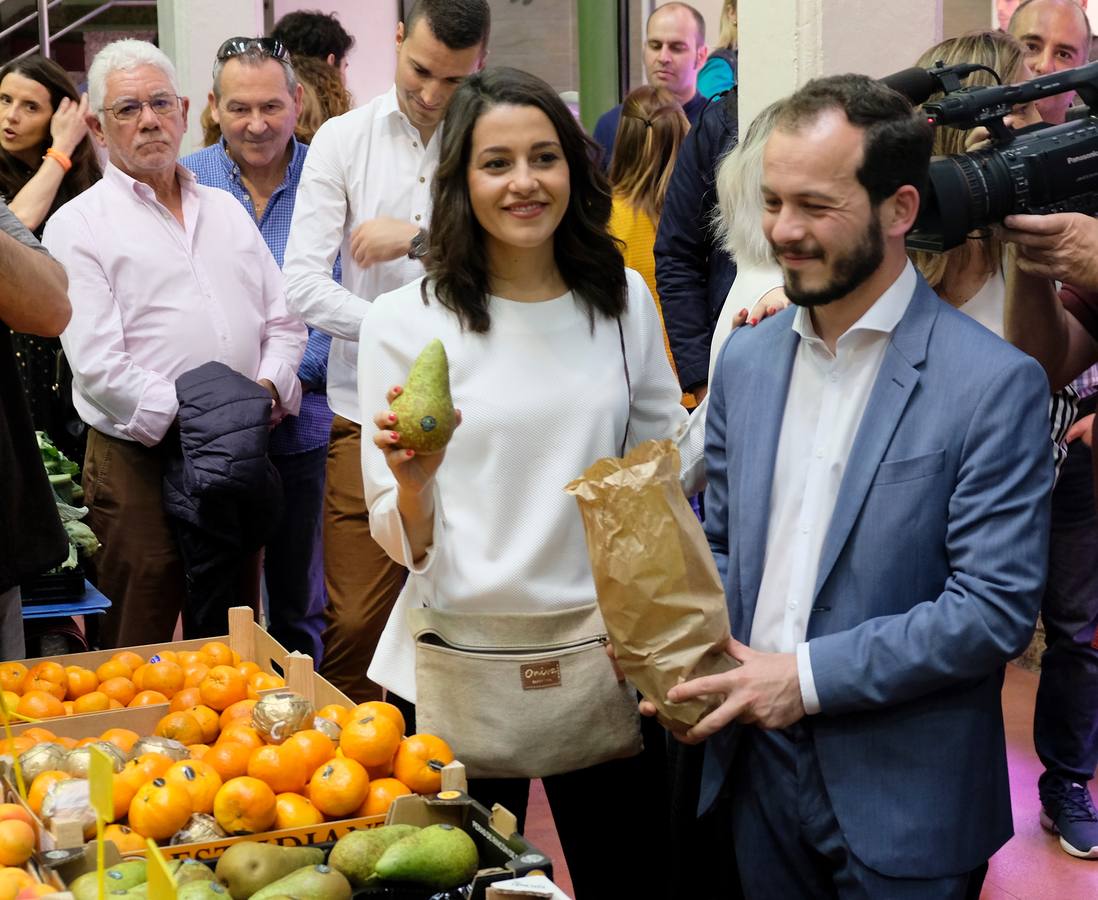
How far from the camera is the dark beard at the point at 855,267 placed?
1.75 meters

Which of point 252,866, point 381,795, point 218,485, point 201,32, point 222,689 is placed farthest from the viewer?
point 201,32

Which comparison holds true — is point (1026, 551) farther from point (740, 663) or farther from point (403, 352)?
point (403, 352)

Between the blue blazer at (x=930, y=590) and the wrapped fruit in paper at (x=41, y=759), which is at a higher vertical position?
the blue blazer at (x=930, y=590)

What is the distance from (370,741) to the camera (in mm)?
1901

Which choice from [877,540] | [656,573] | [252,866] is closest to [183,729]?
[252,866]

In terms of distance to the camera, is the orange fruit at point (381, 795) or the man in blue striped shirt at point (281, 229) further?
the man in blue striped shirt at point (281, 229)

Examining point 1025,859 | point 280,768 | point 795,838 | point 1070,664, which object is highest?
point 280,768

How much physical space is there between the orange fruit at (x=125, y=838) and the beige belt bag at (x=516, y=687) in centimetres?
43

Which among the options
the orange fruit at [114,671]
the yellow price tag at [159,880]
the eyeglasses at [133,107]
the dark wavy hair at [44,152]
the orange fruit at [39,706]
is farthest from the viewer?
the dark wavy hair at [44,152]

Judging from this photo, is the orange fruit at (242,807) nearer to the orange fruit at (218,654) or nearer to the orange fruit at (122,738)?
the orange fruit at (122,738)

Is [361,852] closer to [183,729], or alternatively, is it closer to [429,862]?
[429,862]

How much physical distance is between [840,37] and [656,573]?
177 centimetres

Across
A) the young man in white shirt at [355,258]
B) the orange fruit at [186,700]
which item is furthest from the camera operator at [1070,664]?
the orange fruit at [186,700]

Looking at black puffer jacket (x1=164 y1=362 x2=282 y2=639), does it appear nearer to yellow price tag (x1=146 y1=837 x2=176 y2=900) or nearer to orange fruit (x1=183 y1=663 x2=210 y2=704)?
orange fruit (x1=183 y1=663 x2=210 y2=704)
